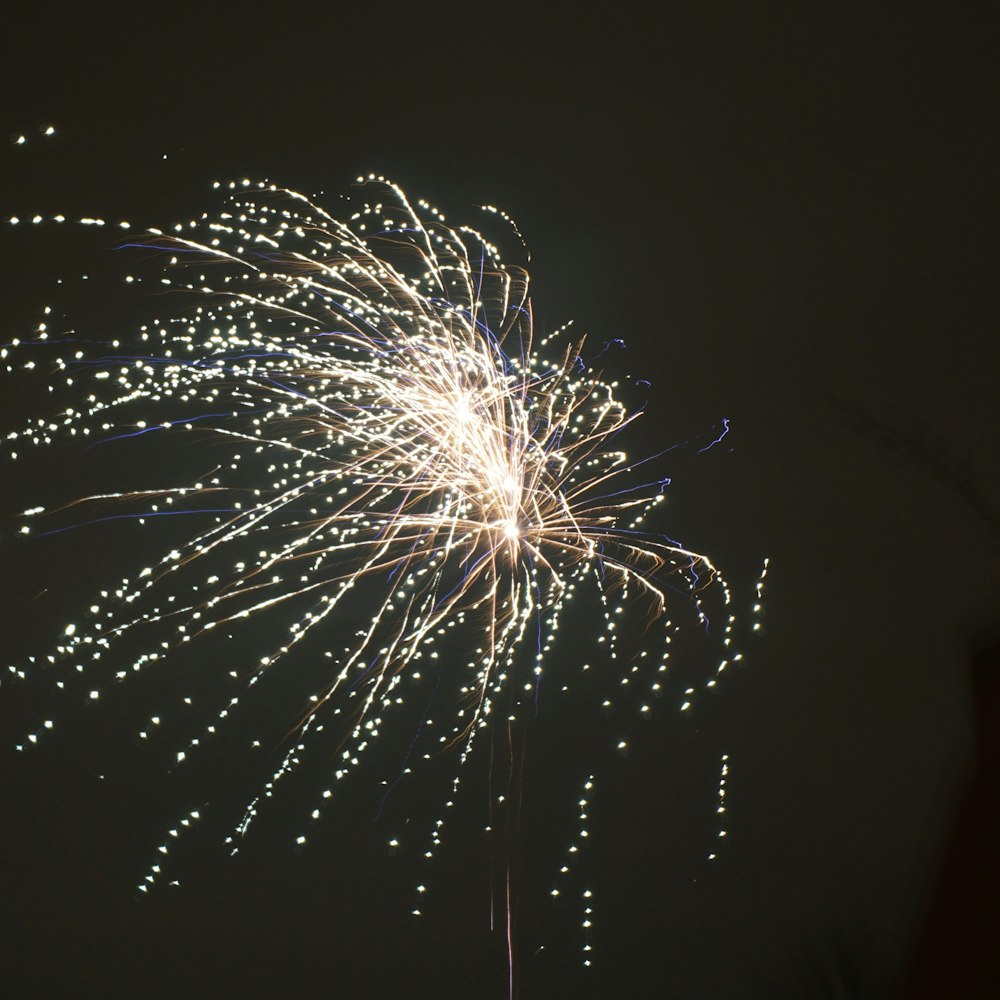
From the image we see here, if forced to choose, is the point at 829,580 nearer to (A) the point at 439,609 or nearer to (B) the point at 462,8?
(A) the point at 439,609

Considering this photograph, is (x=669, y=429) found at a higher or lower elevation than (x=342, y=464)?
higher

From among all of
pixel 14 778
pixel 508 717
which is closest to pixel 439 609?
pixel 508 717

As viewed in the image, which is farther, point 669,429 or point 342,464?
point 669,429
